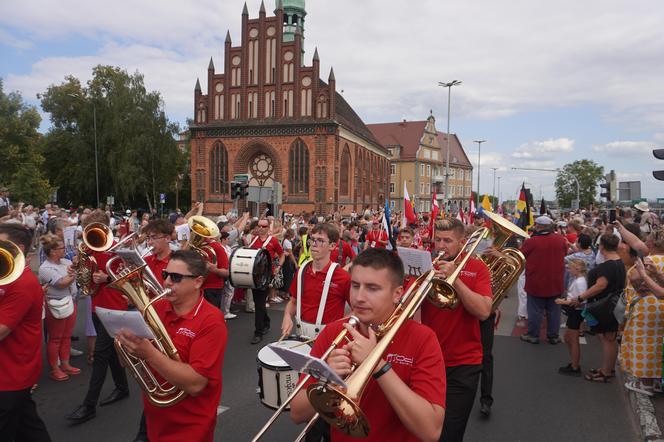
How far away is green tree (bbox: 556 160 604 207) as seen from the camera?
55225 mm

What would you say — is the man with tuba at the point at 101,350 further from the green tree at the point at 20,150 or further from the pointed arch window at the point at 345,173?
the pointed arch window at the point at 345,173

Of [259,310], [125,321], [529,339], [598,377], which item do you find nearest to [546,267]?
[529,339]

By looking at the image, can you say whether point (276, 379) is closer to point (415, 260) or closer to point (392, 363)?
point (415, 260)

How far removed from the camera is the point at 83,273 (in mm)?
4719

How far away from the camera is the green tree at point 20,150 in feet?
108

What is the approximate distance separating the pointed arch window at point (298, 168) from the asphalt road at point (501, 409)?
33.7 meters

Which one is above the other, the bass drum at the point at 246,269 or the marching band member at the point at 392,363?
the marching band member at the point at 392,363

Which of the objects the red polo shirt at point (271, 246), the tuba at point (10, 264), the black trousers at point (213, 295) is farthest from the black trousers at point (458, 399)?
the red polo shirt at point (271, 246)

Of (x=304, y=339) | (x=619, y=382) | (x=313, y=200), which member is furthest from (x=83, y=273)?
(x=313, y=200)

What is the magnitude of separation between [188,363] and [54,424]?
301 centimetres

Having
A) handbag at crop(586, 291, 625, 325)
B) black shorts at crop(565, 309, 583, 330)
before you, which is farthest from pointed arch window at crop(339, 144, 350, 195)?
handbag at crop(586, 291, 625, 325)

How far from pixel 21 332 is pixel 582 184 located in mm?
62607

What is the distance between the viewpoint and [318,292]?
4.41 m

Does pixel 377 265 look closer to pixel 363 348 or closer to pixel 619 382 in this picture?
pixel 363 348
